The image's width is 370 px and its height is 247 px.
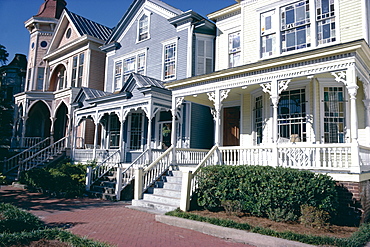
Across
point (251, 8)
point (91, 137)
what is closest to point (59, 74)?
point (91, 137)

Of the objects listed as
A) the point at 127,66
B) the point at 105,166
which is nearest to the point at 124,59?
the point at 127,66

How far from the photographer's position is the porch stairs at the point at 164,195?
10281 mm

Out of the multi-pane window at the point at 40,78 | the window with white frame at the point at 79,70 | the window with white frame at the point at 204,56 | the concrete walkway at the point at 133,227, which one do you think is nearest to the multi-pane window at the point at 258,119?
the window with white frame at the point at 204,56

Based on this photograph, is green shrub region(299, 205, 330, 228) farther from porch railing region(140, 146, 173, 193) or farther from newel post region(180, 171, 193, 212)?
porch railing region(140, 146, 173, 193)

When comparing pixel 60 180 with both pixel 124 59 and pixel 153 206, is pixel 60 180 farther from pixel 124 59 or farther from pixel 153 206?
pixel 124 59

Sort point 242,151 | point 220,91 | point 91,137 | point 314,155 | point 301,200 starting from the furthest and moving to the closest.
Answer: point 91,137
point 220,91
point 242,151
point 314,155
point 301,200

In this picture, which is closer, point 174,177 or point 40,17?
point 174,177

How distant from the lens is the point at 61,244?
6.09 meters

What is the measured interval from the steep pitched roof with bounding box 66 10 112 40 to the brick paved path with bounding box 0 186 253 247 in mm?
14358

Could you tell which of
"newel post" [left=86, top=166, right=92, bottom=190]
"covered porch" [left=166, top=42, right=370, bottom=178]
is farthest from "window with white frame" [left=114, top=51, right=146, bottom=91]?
"newel post" [left=86, top=166, right=92, bottom=190]

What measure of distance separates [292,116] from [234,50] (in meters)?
5.12

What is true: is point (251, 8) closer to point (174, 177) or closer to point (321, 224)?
point (174, 177)

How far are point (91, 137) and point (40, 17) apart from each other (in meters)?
12.9

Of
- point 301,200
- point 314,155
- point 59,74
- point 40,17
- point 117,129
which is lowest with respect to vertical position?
point 301,200
